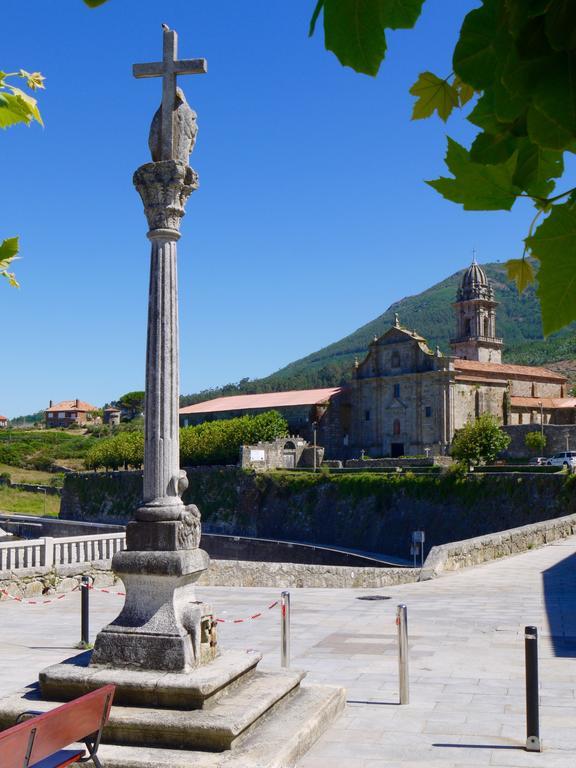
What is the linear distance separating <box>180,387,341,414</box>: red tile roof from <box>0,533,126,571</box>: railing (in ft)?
134

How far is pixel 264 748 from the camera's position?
546cm

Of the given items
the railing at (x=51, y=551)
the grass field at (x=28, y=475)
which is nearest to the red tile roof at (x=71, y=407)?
the grass field at (x=28, y=475)

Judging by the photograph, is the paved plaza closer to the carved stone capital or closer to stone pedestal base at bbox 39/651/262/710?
stone pedestal base at bbox 39/651/262/710

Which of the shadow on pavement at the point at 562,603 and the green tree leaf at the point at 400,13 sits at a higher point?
the green tree leaf at the point at 400,13

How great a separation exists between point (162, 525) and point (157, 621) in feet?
2.41

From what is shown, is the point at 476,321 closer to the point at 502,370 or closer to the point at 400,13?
the point at 502,370

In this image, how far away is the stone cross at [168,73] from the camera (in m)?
7.07

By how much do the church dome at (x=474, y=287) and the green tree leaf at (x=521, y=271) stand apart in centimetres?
6582

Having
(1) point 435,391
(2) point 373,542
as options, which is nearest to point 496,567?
(2) point 373,542

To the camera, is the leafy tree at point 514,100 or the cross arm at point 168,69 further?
the cross arm at point 168,69

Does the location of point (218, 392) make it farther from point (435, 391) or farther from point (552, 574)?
point (552, 574)

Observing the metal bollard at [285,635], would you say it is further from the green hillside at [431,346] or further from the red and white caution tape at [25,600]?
the green hillside at [431,346]

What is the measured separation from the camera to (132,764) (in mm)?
5281

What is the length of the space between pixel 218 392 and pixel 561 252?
12312cm
